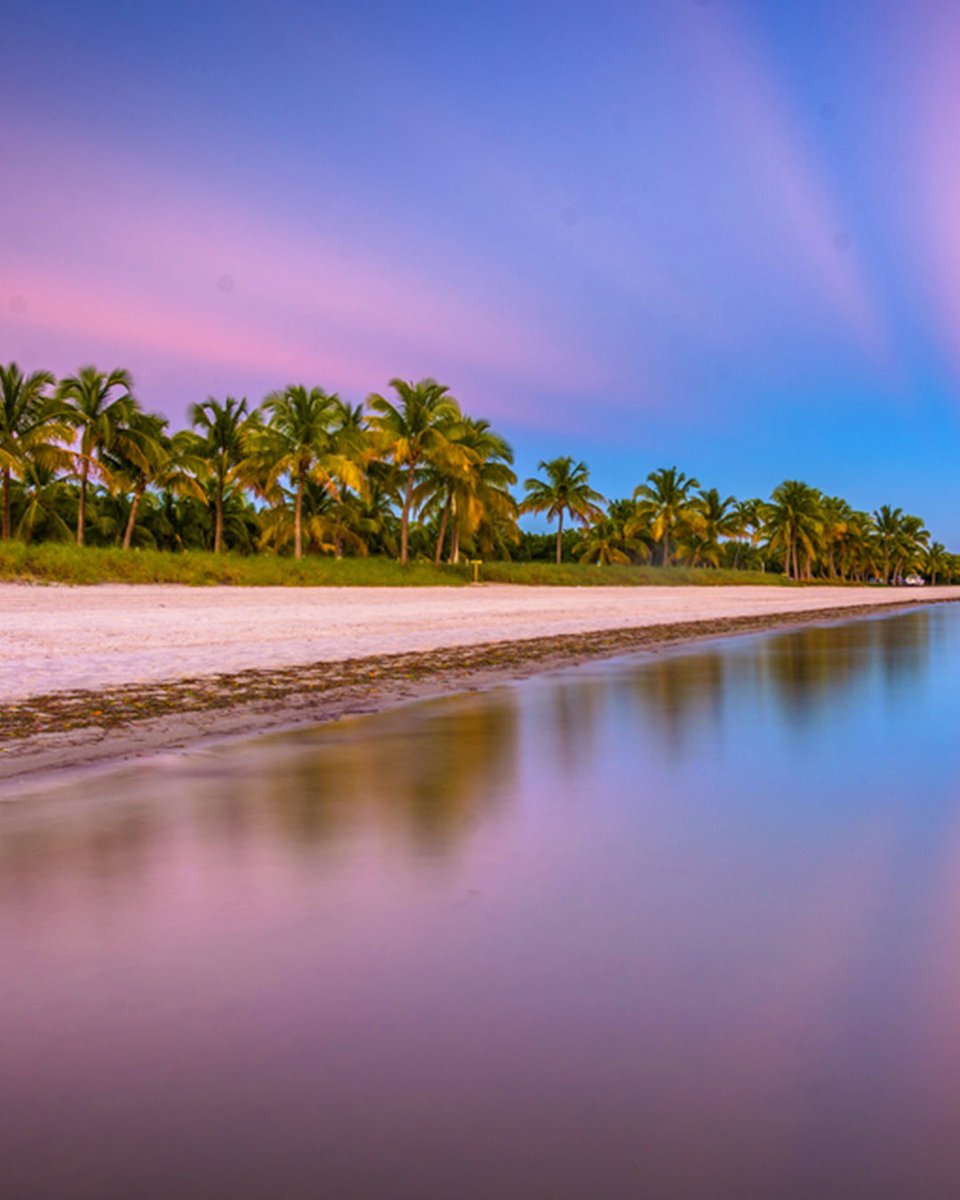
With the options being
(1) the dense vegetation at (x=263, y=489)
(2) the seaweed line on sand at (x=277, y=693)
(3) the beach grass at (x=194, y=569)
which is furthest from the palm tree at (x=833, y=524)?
(2) the seaweed line on sand at (x=277, y=693)

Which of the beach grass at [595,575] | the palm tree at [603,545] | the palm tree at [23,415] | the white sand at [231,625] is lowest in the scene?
the white sand at [231,625]

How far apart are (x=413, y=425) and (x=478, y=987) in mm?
45154

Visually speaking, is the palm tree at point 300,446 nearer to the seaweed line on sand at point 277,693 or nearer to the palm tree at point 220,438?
the palm tree at point 220,438

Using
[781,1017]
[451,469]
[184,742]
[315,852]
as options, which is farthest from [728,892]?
[451,469]

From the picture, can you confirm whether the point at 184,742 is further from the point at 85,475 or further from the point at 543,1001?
the point at 85,475

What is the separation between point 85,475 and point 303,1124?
41.3 m

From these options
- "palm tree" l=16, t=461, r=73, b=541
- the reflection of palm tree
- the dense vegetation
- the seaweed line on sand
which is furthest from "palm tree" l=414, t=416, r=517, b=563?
the reflection of palm tree

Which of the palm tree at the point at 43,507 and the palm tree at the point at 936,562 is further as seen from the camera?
the palm tree at the point at 936,562

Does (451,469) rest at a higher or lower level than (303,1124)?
higher

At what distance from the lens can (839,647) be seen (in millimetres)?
21500

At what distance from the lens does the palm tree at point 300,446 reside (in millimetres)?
43812

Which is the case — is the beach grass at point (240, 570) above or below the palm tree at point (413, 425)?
below

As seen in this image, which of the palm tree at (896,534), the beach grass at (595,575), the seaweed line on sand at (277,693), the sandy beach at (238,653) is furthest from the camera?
the palm tree at (896,534)

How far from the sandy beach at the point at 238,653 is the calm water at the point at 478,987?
215 cm
